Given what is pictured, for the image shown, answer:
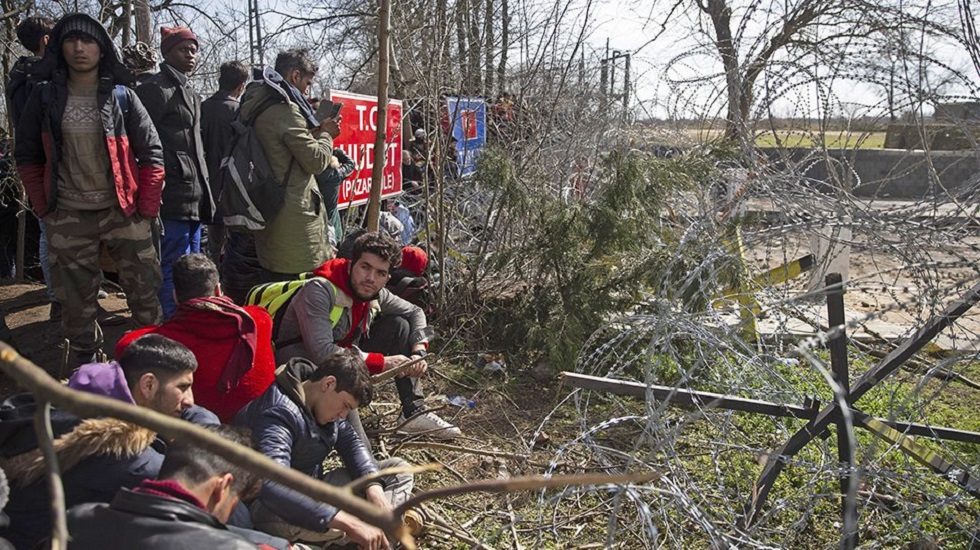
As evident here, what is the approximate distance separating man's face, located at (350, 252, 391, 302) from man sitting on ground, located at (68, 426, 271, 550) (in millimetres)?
1552

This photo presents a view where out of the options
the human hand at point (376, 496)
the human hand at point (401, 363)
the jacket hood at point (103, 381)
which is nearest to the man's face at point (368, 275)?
the human hand at point (401, 363)

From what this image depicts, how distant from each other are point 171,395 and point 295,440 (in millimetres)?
441

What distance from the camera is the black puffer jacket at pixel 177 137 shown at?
398 cm

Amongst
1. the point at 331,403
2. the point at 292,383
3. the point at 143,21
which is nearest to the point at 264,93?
the point at 292,383

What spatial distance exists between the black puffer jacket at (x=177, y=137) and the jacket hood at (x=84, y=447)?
2.35 meters

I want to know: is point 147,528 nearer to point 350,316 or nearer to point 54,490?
point 54,490

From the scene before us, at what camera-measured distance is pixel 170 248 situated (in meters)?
4.12

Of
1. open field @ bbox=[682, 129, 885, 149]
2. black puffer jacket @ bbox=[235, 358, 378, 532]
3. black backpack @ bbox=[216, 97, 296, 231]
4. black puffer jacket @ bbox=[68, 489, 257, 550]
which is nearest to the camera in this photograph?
black puffer jacket @ bbox=[68, 489, 257, 550]

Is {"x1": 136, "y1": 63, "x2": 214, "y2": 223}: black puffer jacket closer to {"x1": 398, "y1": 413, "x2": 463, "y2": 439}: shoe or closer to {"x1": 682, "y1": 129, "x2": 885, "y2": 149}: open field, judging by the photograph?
{"x1": 398, "y1": 413, "x2": 463, "y2": 439}: shoe

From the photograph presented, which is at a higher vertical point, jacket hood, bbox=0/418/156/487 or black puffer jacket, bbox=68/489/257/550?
jacket hood, bbox=0/418/156/487

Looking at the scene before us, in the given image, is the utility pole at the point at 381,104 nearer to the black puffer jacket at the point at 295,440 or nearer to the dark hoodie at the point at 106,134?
the dark hoodie at the point at 106,134

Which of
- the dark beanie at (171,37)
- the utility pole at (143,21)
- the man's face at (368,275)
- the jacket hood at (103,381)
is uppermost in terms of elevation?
the utility pole at (143,21)

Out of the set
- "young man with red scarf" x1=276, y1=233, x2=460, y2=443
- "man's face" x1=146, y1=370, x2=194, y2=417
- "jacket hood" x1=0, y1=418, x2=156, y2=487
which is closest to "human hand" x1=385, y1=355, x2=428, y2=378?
"young man with red scarf" x1=276, y1=233, x2=460, y2=443

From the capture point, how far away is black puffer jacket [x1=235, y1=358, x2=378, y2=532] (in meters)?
2.40
